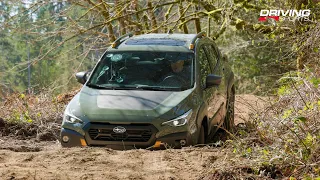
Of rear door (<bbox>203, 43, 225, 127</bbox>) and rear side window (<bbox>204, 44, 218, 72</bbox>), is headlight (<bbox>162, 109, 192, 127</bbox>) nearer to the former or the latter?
rear door (<bbox>203, 43, 225, 127</bbox>)

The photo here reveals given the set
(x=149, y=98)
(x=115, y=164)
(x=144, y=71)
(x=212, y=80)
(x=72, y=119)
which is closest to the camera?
(x=115, y=164)

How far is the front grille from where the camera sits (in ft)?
25.7

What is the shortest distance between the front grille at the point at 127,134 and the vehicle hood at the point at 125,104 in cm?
11

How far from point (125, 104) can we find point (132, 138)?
1.58 ft

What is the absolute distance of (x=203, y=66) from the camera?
9.46 metres

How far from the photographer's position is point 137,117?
25.8 ft

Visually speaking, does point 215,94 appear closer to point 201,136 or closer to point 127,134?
point 201,136

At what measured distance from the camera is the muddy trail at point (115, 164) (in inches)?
230

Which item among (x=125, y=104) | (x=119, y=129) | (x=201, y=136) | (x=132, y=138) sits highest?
(x=125, y=104)
